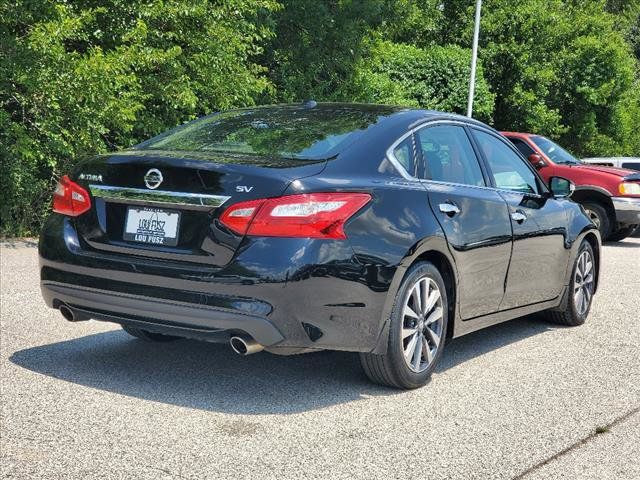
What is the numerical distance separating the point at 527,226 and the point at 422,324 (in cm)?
149

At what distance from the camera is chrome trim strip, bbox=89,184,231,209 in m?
4.52

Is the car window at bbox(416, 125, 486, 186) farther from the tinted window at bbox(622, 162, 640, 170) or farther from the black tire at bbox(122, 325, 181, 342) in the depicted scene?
the tinted window at bbox(622, 162, 640, 170)

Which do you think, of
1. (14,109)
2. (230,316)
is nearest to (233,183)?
(230,316)

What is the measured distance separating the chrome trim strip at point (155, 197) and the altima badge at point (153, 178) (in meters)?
0.03

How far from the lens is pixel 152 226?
468cm

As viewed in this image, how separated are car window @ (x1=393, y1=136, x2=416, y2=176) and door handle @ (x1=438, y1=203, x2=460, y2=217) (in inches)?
10.4

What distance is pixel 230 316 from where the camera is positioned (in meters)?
4.41

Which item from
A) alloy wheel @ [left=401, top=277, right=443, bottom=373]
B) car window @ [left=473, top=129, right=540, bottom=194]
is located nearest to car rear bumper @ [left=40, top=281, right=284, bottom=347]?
alloy wheel @ [left=401, top=277, right=443, bottom=373]

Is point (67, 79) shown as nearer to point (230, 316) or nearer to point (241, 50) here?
point (241, 50)

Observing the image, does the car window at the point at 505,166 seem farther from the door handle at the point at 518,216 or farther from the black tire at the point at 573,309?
the black tire at the point at 573,309

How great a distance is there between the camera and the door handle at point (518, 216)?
6.08 m

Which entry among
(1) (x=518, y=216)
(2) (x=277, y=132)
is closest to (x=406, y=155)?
(2) (x=277, y=132)

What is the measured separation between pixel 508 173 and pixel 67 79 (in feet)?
20.9

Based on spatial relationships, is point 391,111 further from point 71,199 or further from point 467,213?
point 71,199
